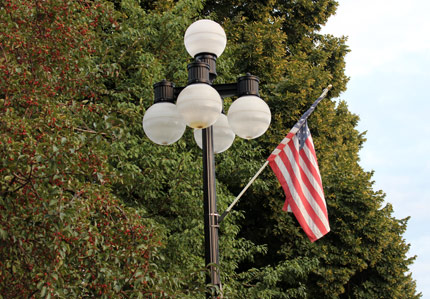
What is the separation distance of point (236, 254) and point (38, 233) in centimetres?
731

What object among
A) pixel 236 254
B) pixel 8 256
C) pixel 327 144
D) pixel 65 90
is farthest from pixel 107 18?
pixel 327 144

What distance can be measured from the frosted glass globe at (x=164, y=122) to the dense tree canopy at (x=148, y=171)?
1.07 feet

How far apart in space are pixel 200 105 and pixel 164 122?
614 mm

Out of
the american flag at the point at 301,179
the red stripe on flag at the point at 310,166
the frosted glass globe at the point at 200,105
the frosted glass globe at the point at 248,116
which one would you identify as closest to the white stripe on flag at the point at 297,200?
the american flag at the point at 301,179

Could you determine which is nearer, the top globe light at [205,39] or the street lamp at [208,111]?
the street lamp at [208,111]

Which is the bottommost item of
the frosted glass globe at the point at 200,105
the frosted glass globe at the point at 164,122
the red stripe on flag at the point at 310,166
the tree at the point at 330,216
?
the frosted glass globe at the point at 200,105

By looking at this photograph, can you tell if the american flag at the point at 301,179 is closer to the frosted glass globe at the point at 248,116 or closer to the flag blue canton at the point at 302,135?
the flag blue canton at the point at 302,135

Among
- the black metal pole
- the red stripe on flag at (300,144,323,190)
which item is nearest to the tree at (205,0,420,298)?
the red stripe on flag at (300,144,323,190)

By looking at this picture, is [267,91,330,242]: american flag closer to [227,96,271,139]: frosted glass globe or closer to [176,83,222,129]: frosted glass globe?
[227,96,271,139]: frosted glass globe

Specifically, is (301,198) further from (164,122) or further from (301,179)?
(164,122)

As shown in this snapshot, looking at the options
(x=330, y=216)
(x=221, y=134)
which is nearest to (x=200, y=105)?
(x=221, y=134)

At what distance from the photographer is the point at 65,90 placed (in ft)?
26.0

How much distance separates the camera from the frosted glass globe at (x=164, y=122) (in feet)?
16.7

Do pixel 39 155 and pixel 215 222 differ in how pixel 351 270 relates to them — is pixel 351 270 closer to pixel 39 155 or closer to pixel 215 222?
pixel 215 222
